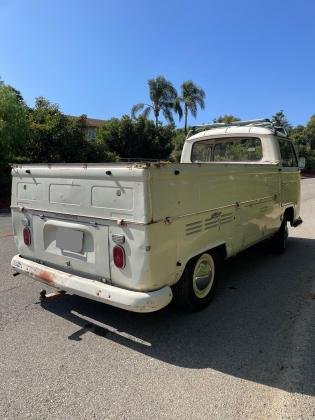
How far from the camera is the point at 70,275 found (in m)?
4.12

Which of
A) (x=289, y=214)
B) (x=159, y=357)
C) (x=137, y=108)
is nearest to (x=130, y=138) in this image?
(x=137, y=108)

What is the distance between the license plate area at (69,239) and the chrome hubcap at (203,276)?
1304 millimetres

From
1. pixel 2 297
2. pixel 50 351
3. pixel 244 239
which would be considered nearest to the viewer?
pixel 50 351

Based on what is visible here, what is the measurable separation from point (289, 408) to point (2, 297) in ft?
11.5

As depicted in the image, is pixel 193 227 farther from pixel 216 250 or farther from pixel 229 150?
pixel 229 150

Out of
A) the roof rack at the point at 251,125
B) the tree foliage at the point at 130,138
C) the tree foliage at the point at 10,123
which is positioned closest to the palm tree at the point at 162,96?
the tree foliage at the point at 130,138

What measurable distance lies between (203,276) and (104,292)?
1.34 m

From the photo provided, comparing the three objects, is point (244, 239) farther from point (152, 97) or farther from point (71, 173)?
point (152, 97)

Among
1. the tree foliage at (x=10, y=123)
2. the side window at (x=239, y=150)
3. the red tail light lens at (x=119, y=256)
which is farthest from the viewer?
the tree foliage at (x=10, y=123)

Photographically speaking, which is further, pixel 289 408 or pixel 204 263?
pixel 204 263

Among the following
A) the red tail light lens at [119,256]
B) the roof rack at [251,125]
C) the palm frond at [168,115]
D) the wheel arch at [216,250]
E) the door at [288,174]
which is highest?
the palm frond at [168,115]

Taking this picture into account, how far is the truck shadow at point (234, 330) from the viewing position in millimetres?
3443

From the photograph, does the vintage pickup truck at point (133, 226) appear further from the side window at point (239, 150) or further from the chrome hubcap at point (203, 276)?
the side window at point (239, 150)

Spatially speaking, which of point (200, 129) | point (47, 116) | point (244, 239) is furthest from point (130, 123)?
point (244, 239)
